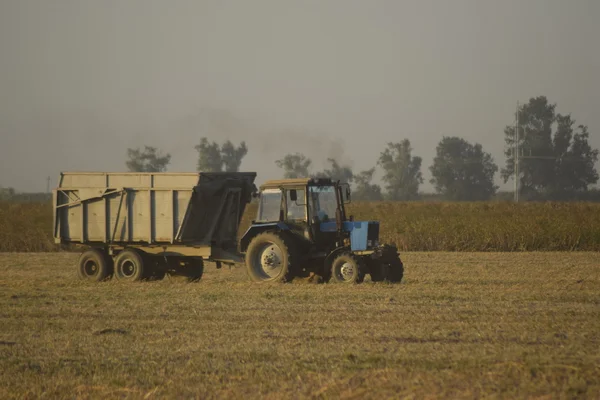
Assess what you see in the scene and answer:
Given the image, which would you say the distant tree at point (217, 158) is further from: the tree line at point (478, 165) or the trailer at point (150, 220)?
the trailer at point (150, 220)

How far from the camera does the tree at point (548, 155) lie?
86688mm

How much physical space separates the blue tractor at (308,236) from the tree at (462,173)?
76169 millimetres

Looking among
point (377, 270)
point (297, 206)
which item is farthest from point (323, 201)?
point (377, 270)

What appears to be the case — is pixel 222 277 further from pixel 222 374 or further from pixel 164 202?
pixel 222 374

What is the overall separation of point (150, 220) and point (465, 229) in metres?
15.0

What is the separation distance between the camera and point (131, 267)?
758 inches

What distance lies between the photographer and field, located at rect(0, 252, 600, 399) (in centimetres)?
837

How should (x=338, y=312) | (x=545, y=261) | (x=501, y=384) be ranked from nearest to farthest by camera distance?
(x=501, y=384), (x=338, y=312), (x=545, y=261)

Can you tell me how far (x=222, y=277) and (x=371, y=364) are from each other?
39.4ft

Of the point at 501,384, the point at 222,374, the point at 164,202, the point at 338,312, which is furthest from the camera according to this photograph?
the point at 164,202

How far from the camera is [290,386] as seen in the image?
8383 millimetres

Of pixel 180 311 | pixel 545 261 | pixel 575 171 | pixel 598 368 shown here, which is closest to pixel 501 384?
pixel 598 368

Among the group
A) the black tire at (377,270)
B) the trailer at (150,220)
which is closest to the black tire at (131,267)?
the trailer at (150,220)

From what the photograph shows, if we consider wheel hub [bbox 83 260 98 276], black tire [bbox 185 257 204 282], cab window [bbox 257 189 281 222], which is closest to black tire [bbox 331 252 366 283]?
cab window [bbox 257 189 281 222]
